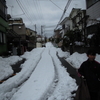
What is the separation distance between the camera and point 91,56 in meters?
2.96

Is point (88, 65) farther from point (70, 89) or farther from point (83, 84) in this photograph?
point (70, 89)

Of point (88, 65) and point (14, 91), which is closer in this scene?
point (88, 65)

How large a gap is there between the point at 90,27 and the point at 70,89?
12111mm

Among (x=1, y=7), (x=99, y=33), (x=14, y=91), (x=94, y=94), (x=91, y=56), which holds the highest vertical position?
(x=1, y=7)

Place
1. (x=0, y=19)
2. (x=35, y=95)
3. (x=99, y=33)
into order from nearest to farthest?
(x=35, y=95), (x=99, y=33), (x=0, y=19)

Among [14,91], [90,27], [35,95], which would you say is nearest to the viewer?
[35,95]

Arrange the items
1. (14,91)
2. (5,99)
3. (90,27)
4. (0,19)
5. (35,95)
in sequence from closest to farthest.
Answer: (5,99), (35,95), (14,91), (0,19), (90,27)

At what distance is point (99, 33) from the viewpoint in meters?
10.5

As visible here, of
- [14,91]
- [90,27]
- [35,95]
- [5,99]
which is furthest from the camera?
[90,27]

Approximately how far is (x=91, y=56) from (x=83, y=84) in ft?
2.29

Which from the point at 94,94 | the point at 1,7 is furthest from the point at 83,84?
the point at 1,7

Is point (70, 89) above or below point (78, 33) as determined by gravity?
below

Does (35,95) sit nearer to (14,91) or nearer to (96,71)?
(14,91)

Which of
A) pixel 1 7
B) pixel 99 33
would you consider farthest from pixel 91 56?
pixel 1 7
